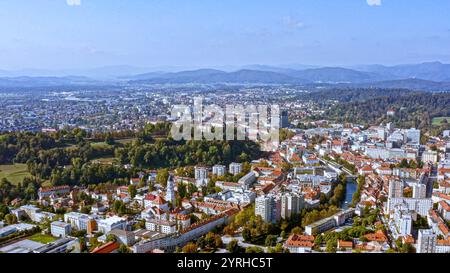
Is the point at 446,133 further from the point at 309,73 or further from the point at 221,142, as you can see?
the point at 309,73

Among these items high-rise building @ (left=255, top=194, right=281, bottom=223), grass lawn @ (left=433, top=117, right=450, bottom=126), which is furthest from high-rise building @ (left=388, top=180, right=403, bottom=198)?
grass lawn @ (left=433, top=117, right=450, bottom=126)

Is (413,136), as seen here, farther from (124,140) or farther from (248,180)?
(124,140)

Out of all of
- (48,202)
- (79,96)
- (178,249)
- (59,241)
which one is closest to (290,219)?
(178,249)

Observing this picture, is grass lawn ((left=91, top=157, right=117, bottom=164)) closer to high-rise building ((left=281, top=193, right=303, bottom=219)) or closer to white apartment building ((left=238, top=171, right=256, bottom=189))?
A: white apartment building ((left=238, top=171, right=256, bottom=189))

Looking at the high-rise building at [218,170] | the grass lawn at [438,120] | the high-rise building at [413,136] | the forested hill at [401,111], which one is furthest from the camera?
the forested hill at [401,111]

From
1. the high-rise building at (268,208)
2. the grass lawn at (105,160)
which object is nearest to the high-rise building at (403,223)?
the high-rise building at (268,208)

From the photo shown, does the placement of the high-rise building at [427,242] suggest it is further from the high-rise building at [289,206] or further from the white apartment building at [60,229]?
the white apartment building at [60,229]
